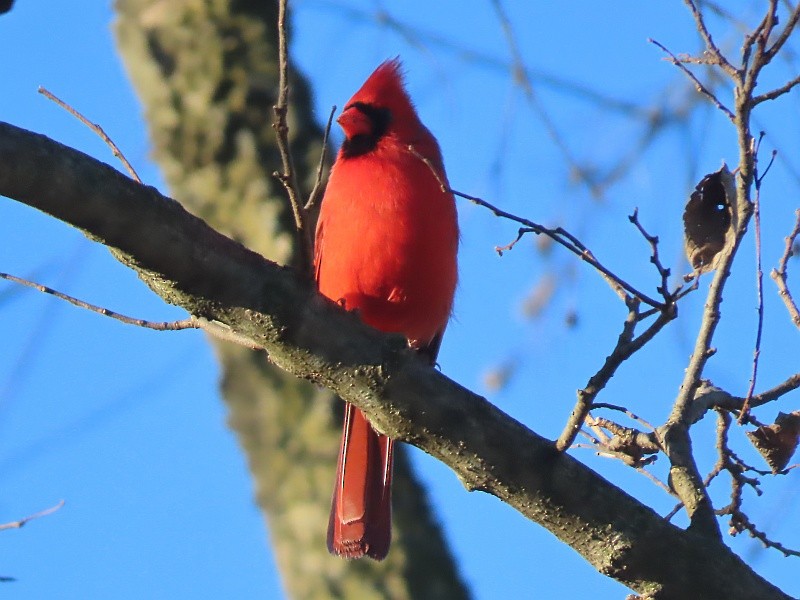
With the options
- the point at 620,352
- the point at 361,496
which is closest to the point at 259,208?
the point at 361,496

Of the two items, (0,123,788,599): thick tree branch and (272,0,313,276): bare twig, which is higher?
(272,0,313,276): bare twig

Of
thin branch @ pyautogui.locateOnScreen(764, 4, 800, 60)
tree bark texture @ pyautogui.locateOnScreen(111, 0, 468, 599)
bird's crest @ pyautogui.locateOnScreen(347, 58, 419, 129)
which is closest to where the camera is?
thin branch @ pyautogui.locateOnScreen(764, 4, 800, 60)

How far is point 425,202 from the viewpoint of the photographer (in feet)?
11.0

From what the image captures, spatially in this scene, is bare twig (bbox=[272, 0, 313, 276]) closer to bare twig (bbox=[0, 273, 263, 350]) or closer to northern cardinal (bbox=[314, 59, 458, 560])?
bare twig (bbox=[0, 273, 263, 350])

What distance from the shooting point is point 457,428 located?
2223mm

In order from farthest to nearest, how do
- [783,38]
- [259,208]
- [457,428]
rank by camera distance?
[259,208], [457,428], [783,38]

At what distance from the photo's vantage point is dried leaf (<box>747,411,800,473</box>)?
231cm

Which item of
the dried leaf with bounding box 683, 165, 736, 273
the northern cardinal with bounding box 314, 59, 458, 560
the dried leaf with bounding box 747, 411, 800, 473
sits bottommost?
the dried leaf with bounding box 747, 411, 800, 473

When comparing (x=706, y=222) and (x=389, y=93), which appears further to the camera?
(x=389, y=93)

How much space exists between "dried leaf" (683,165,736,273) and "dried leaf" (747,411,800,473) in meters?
0.41

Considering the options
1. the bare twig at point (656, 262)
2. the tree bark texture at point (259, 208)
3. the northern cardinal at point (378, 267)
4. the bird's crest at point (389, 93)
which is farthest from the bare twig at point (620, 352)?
the tree bark texture at point (259, 208)

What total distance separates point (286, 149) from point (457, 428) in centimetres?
63

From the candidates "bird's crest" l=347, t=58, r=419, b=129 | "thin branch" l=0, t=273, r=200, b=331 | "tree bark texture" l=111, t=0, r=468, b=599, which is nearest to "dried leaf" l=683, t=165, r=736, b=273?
"thin branch" l=0, t=273, r=200, b=331

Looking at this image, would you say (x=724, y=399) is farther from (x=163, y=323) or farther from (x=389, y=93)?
(x=389, y=93)
